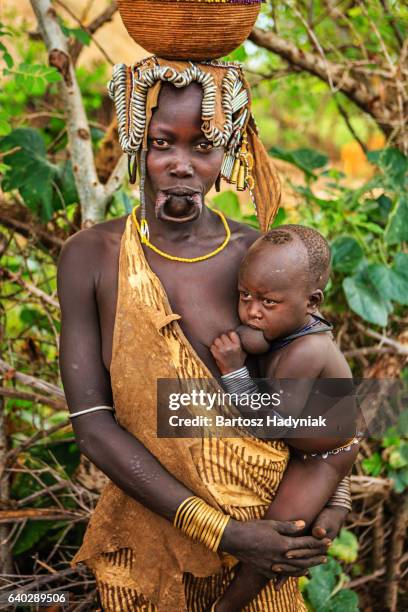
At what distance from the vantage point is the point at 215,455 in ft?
6.42

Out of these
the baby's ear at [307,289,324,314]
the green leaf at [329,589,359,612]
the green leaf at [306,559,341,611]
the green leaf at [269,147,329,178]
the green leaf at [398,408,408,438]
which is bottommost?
the green leaf at [329,589,359,612]

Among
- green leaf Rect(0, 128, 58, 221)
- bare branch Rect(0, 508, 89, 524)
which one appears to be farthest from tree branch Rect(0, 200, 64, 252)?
bare branch Rect(0, 508, 89, 524)

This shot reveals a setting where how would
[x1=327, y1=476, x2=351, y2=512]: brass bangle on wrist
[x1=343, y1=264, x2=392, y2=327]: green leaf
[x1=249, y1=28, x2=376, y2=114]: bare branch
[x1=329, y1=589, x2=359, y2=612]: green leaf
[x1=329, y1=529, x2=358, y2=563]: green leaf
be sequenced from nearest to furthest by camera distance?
[x1=327, y1=476, x2=351, y2=512]: brass bangle on wrist, [x1=329, y1=589, x2=359, y2=612]: green leaf, [x1=329, y1=529, x2=358, y2=563]: green leaf, [x1=343, y1=264, x2=392, y2=327]: green leaf, [x1=249, y1=28, x2=376, y2=114]: bare branch

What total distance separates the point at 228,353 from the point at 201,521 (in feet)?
1.34

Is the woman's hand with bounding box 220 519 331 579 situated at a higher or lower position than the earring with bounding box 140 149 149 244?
lower

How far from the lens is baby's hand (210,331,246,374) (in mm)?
1960

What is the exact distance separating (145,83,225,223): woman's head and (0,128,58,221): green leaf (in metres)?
1.54

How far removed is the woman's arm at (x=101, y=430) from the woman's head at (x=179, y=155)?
241 millimetres

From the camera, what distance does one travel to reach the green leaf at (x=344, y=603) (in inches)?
123

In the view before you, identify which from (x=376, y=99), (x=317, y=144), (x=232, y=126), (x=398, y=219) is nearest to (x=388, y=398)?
(x=398, y=219)

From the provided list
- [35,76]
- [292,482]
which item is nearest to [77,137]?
[35,76]

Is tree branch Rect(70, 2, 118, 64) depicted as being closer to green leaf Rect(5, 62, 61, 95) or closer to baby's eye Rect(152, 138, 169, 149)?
green leaf Rect(5, 62, 61, 95)

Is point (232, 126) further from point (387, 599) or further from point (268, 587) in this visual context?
point (387, 599)

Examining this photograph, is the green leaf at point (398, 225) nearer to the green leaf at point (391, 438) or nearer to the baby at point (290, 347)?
the green leaf at point (391, 438)
